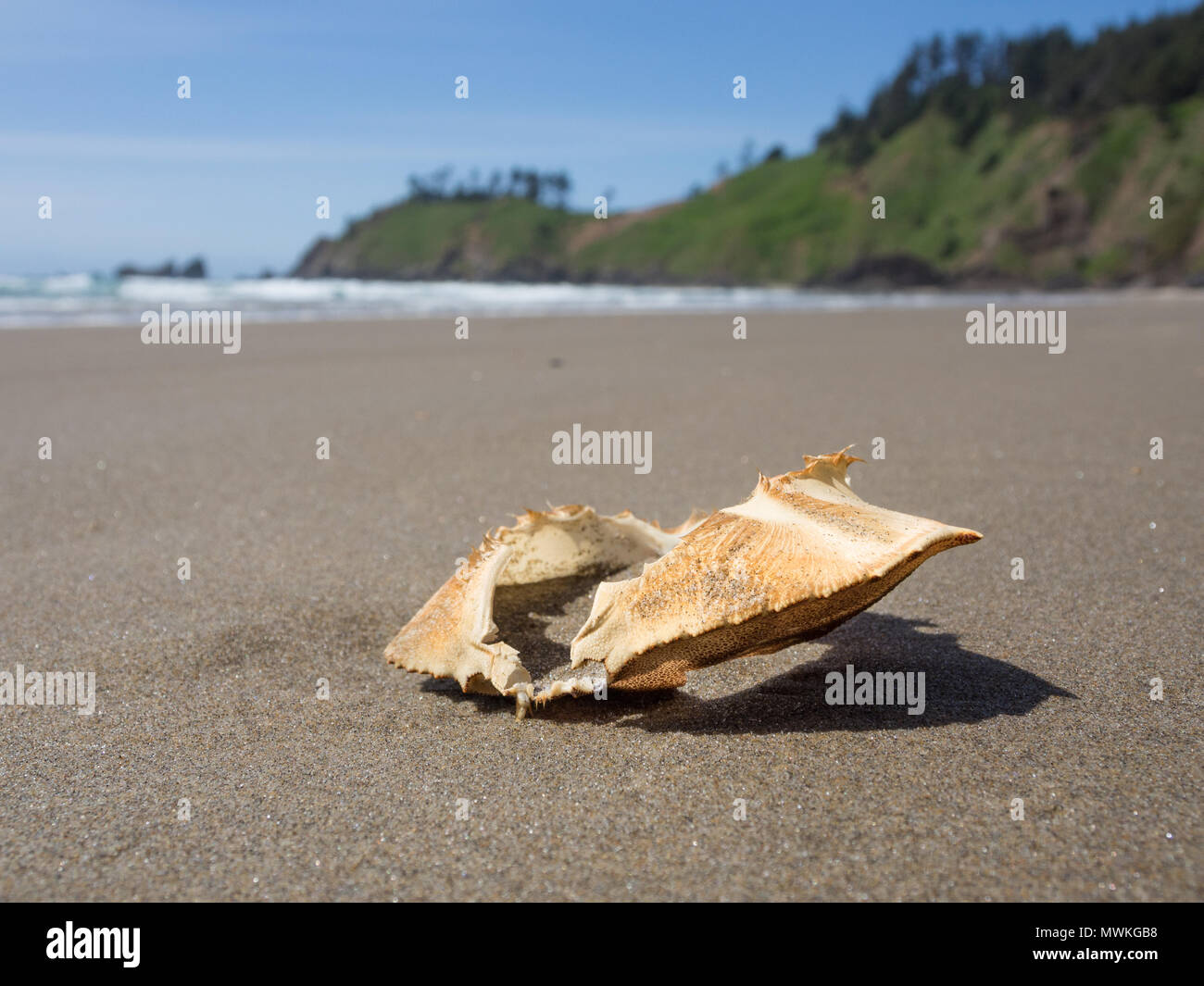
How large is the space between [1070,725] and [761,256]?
301 ft

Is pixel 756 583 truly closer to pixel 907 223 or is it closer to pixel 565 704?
pixel 565 704

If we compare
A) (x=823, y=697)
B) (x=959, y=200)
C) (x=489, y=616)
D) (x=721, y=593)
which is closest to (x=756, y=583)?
(x=721, y=593)

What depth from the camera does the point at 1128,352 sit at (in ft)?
29.9

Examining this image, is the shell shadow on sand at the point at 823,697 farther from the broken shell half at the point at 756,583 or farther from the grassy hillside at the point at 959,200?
the grassy hillside at the point at 959,200

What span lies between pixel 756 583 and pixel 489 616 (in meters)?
0.63

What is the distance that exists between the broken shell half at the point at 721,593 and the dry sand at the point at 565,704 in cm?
16

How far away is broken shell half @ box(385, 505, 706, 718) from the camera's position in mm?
2033

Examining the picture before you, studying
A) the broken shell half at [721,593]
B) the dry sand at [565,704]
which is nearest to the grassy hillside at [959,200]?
the dry sand at [565,704]

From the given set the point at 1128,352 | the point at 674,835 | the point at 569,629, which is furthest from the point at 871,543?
the point at 1128,352

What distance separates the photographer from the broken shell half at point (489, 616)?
2.03 meters

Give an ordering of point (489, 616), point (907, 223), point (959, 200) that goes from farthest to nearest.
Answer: point (907, 223) → point (959, 200) → point (489, 616)

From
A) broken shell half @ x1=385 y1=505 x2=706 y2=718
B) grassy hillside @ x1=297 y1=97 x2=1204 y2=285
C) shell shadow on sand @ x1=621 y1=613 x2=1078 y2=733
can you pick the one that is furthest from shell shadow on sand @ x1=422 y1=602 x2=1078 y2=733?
grassy hillside @ x1=297 y1=97 x2=1204 y2=285

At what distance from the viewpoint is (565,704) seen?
2121mm

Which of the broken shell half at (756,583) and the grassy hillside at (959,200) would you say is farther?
the grassy hillside at (959,200)
